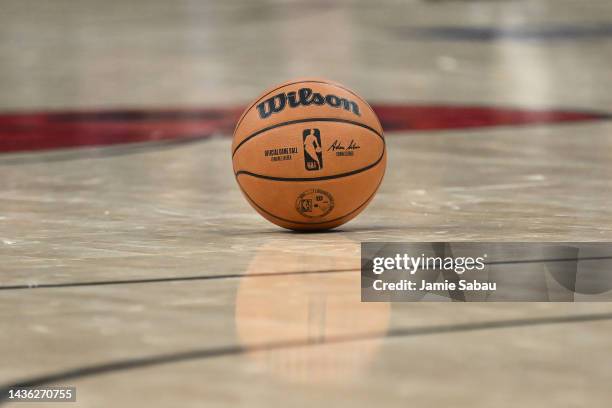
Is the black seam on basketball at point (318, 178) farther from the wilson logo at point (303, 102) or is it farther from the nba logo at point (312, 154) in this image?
the wilson logo at point (303, 102)

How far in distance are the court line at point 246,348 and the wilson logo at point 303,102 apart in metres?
2.19

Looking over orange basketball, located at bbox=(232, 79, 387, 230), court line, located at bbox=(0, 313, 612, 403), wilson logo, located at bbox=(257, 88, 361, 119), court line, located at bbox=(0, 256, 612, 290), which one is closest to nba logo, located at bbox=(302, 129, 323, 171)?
orange basketball, located at bbox=(232, 79, 387, 230)

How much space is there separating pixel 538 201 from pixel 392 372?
4.11 m

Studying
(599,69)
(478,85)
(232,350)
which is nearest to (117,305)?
(232,350)

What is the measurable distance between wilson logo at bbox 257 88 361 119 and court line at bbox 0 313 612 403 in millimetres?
2192

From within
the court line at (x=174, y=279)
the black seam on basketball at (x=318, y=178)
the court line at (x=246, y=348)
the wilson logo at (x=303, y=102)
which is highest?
the wilson logo at (x=303, y=102)

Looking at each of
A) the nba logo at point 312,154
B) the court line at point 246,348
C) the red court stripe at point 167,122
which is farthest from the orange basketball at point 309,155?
the red court stripe at point 167,122

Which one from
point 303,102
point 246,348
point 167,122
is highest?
point 167,122

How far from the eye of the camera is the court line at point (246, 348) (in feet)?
12.9

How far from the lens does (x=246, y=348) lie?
169 inches

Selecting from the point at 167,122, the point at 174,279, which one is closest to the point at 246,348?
the point at 174,279

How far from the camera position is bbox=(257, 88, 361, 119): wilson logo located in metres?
6.60

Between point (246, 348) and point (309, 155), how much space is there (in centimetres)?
229

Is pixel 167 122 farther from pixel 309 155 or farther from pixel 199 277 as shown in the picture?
pixel 199 277
